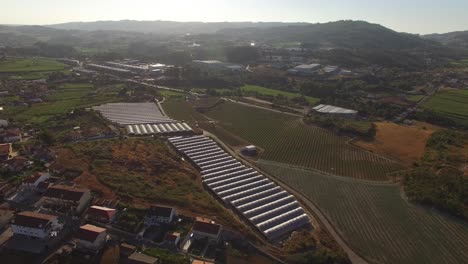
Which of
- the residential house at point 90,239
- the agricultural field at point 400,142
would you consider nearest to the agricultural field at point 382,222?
the agricultural field at point 400,142

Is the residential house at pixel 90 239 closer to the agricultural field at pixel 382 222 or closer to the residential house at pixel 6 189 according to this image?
the residential house at pixel 6 189

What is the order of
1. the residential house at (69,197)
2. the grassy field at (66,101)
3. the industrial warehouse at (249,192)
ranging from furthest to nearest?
the grassy field at (66,101)
the industrial warehouse at (249,192)
the residential house at (69,197)

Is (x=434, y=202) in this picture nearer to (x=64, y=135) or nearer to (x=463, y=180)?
(x=463, y=180)

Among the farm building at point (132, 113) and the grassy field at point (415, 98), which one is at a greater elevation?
the farm building at point (132, 113)

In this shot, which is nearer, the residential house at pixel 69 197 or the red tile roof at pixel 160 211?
the red tile roof at pixel 160 211

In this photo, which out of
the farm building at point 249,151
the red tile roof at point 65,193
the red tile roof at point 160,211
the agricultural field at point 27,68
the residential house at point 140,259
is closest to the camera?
the residential house at point 140,259

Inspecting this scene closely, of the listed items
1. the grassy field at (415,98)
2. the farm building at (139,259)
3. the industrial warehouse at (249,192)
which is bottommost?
the grassy field at (415,98)

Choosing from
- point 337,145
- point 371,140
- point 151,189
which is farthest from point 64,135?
point 371,140
